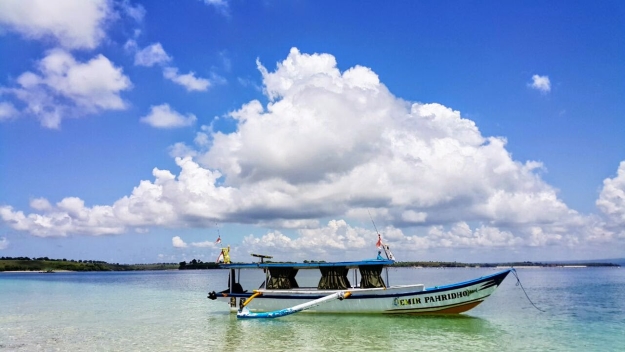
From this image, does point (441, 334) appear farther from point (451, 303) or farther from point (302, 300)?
point (302, 300)

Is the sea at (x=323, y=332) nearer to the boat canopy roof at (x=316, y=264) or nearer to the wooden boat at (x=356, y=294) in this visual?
the wooden boat at (x=356, y=294)

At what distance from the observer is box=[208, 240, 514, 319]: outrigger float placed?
2734cm

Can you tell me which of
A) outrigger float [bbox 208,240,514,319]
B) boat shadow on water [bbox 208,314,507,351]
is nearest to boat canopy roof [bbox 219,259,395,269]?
outrigger float [bbox 208,240,514,319]

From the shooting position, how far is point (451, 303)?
1085 inches

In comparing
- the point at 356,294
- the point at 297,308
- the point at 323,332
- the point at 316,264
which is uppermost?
the point at 316,264

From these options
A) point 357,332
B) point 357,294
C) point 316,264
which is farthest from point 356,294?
point 357,332

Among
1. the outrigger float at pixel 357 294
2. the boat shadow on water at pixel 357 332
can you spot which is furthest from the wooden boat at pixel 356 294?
the boat shadow on water at pixel 357 332

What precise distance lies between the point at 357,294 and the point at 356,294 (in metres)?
0.06

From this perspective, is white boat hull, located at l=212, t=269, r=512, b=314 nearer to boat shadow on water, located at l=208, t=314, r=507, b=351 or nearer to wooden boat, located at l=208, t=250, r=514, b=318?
wooden boat, located at l=208, t=250, r=514, b=318

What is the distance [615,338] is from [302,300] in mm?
16080

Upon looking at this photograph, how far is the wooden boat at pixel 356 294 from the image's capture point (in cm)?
2734

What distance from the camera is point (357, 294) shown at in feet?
91.8

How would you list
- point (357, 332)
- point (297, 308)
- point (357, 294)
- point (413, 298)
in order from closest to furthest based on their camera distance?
point (357, 332) → point (297, 308) → point (413, 298) → point (357, 294)

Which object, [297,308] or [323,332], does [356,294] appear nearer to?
[297,308]
